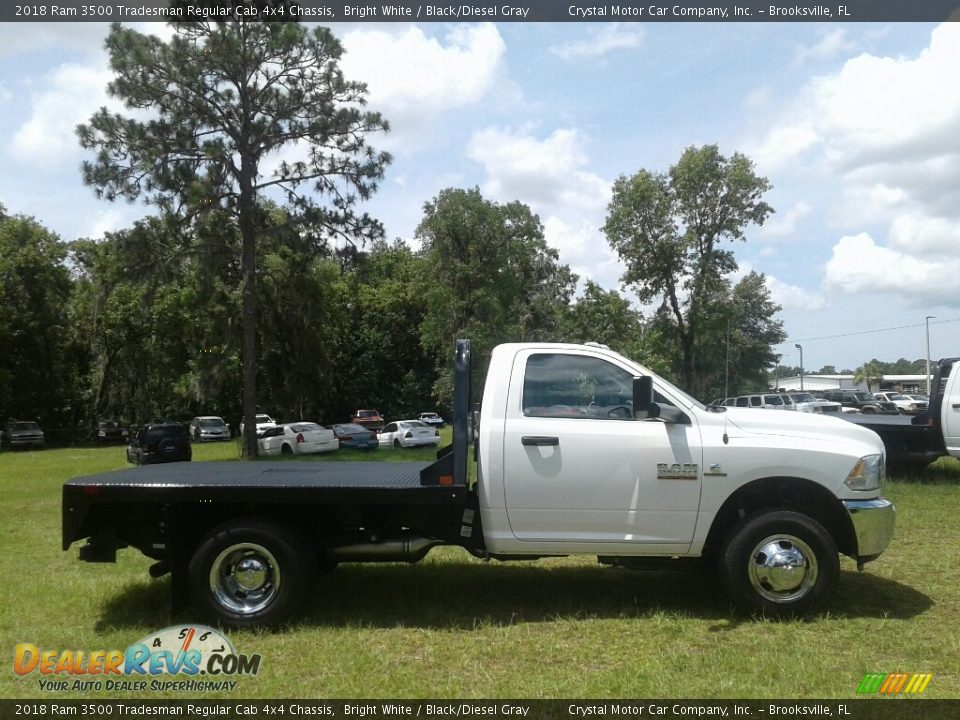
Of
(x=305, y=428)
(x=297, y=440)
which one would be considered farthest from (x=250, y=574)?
(x=305, y=428)

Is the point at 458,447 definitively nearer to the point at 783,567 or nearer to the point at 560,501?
the point at 560,501

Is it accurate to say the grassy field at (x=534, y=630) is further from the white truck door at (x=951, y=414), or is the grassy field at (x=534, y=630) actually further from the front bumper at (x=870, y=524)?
the white truck door at (x=951, y=414)

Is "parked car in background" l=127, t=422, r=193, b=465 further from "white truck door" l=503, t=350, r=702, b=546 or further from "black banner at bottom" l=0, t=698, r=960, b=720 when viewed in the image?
"black banner at bottom" l=0, t=698, r=960, b=720

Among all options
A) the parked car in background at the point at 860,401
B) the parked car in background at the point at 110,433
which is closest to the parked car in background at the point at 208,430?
the parked car in background at the point at 110,433

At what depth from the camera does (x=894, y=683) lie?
4.71 meters

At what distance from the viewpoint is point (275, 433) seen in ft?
114

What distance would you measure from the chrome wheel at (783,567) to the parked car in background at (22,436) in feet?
146

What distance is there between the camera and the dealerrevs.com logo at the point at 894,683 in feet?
15.2

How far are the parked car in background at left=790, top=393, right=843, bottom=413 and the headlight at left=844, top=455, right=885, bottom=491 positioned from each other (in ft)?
93.8

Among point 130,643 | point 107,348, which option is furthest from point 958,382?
point 107,348

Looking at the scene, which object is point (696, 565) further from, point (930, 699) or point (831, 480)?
point (930, 699)

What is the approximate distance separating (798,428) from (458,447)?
252cm

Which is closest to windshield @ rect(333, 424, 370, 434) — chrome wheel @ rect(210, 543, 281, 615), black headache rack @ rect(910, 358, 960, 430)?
black headache rack @ rect(910, 358, 960, 430)

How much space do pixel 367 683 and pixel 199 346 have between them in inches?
1644
